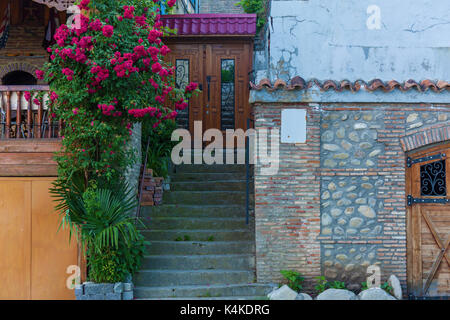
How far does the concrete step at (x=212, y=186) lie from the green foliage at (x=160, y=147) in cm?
32

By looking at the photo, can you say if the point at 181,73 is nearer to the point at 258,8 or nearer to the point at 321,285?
the point at 258,8

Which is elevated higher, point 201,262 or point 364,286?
point 201,262

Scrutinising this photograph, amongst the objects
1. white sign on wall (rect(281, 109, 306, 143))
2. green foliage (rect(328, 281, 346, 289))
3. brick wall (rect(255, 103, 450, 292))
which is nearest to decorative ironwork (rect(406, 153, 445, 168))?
brick wall (rect(255, 103, 450, 292))

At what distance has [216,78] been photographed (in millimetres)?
10828

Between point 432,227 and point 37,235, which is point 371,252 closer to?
point 432,227

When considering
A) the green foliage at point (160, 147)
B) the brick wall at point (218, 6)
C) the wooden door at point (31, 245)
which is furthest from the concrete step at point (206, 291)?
the brick wall at point (218, 6)

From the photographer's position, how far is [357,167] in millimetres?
6727

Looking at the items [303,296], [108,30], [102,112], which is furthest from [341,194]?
[108,30]

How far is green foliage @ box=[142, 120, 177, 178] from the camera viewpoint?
8766 millimetres

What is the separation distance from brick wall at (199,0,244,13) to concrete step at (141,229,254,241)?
33.1 ft

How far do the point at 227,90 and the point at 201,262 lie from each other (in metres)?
4.92

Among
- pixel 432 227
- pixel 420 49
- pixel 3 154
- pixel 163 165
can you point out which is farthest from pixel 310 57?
pixel 3 154

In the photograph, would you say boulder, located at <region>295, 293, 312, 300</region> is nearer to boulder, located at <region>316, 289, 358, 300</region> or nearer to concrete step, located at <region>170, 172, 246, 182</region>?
boulder, located at <region>316, 289, 358, 300</region>

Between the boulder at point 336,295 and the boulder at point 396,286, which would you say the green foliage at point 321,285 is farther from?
the boulder at point 396,286
